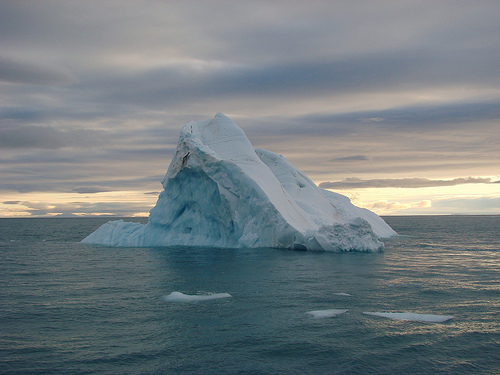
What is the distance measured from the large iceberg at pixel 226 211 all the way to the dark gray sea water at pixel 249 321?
803 cm

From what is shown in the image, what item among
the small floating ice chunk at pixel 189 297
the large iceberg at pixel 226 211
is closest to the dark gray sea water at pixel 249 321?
the small floating ice chunk at pixel 189 297

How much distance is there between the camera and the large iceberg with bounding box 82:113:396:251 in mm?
28297

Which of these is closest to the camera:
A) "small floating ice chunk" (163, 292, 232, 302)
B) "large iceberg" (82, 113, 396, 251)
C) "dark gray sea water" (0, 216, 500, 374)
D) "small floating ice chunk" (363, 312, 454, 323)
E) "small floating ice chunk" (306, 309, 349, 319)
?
"dark gray sea water" (0, 216, 500, 374)

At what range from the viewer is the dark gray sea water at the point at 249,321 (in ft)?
26.2

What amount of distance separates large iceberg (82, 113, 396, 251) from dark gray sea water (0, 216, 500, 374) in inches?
316

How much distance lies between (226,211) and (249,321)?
2024 centimetres

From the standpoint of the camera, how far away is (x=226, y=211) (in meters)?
30.7

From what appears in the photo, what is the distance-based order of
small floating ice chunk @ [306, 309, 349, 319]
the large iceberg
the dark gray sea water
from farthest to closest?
the large iceberg, small floating ice chunk @ [306, 309, 349, 319], the dark gray sea water

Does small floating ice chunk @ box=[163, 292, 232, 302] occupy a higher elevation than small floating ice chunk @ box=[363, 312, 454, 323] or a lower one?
higher

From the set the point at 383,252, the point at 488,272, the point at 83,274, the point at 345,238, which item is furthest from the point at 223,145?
the point at 488,272

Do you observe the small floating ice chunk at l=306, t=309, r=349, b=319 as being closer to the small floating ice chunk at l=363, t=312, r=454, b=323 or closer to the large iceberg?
the small floating ice chunk at l=363, t=312, r=454, b=323

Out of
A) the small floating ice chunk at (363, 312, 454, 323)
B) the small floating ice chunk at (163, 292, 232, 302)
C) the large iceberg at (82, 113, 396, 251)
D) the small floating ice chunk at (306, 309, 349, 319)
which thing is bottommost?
the small floating ice chunk at (363, 312, 454, 323)

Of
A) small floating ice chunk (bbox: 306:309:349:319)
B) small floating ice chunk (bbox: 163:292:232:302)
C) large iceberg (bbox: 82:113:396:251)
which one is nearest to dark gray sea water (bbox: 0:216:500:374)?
small floating ice chunk (bbox: 306:309:349:319)

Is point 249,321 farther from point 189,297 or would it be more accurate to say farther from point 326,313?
point 189,297
